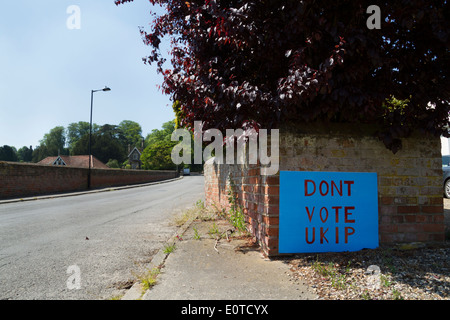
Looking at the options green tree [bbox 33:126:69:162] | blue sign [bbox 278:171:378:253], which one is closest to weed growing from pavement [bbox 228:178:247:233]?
blue sign [bbox 278:171:378:253]

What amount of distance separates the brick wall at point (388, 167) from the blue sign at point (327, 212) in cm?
11

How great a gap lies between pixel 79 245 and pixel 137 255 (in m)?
1.33

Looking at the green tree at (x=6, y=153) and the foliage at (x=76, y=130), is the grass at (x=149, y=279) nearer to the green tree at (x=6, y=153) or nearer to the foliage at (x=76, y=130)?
the green tree at (x=6, y=153)

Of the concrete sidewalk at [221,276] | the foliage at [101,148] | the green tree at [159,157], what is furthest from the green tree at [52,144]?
the concrete sidewalk at [221,276]

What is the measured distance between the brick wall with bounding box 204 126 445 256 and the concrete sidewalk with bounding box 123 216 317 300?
0.42 meters

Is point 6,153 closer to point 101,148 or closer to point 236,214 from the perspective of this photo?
point 101,148

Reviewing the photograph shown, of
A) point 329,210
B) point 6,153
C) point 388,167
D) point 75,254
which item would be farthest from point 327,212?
point 6,153

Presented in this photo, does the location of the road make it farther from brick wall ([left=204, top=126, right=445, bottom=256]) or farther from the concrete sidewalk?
brick wall ([left=204, top=126, right=445, bottom=256])

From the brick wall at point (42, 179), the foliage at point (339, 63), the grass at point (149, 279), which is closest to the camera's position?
the grass at point (149, 279)

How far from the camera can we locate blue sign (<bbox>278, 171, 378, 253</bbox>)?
3641mm

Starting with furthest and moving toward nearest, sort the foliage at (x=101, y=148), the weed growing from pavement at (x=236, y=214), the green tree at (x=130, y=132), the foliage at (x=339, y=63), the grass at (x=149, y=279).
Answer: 1. the green tree at (x=130, y=132)
2. the foliage at (x=101, y=148)
3. the weed growing from pavement at (x=236, y=214)
4. the foliage at (x=339, y=63)
5. the grass at (x=149, y=279)

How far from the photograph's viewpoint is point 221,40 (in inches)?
149

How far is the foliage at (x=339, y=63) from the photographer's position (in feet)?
10.1

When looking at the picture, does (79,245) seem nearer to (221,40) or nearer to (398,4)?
(221,40)
